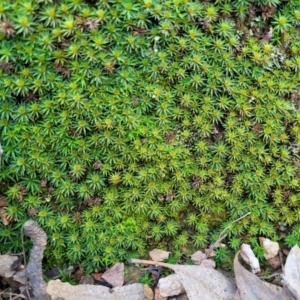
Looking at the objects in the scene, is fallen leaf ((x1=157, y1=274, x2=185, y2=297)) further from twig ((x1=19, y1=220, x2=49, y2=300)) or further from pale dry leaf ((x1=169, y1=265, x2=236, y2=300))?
twig ((x1=19, y1=220, x2=49, y2=300))

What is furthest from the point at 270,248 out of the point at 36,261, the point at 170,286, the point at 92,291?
the point at 36,261

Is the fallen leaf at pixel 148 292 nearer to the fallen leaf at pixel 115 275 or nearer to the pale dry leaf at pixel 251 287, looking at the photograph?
the fallen leaf at pixel 115 275

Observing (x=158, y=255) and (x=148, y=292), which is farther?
(x=158, y=255)

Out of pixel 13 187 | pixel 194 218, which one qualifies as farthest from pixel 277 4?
pixel 13 187

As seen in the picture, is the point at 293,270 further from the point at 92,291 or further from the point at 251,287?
the point at 92,291

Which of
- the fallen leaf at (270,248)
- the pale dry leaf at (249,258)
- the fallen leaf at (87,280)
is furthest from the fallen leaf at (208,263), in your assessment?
the fallen leaf at (87,280)

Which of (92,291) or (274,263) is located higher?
(274,263)

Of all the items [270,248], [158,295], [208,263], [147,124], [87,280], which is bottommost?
[87,280]
